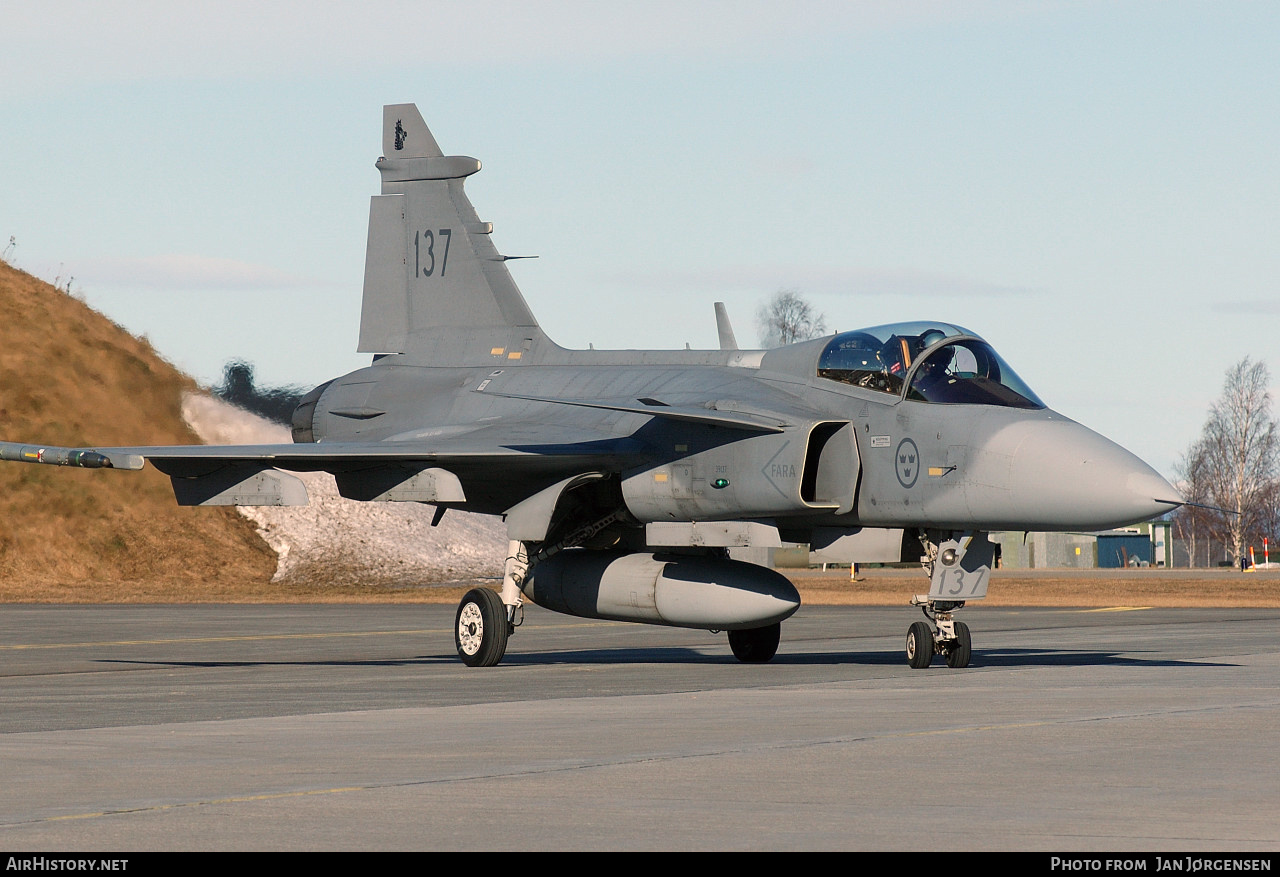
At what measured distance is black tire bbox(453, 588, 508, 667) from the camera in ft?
58.4

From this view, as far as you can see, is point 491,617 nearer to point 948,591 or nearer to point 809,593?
point 948,591

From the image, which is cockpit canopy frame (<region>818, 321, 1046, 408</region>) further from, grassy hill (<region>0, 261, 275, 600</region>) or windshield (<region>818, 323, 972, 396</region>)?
grassy hill (<region>0, 261, 275, 600</region>)

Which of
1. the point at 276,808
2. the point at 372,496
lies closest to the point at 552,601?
the point at 372,496

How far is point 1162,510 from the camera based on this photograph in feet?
47.8

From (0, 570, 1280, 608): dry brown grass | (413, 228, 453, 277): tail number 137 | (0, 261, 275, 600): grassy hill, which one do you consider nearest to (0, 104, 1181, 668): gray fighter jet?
(413, 228, 453, 277): tail number 137

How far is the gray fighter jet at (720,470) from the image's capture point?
1559 centimetres

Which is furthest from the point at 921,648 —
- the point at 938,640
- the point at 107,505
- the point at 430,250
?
the point at 107,505

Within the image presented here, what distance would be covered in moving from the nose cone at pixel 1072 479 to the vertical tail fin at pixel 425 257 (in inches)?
318

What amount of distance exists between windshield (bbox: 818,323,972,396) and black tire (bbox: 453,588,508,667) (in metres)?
4.11

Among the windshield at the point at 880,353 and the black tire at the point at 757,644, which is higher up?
the windshield at the point at 880,353

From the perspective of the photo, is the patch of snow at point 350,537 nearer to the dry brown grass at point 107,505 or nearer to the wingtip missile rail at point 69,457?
the dry brown grass at point 107,505

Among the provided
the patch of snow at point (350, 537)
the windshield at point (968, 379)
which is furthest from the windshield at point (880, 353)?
the patch of snow at point (350, 537)

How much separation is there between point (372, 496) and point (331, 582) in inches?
1115
